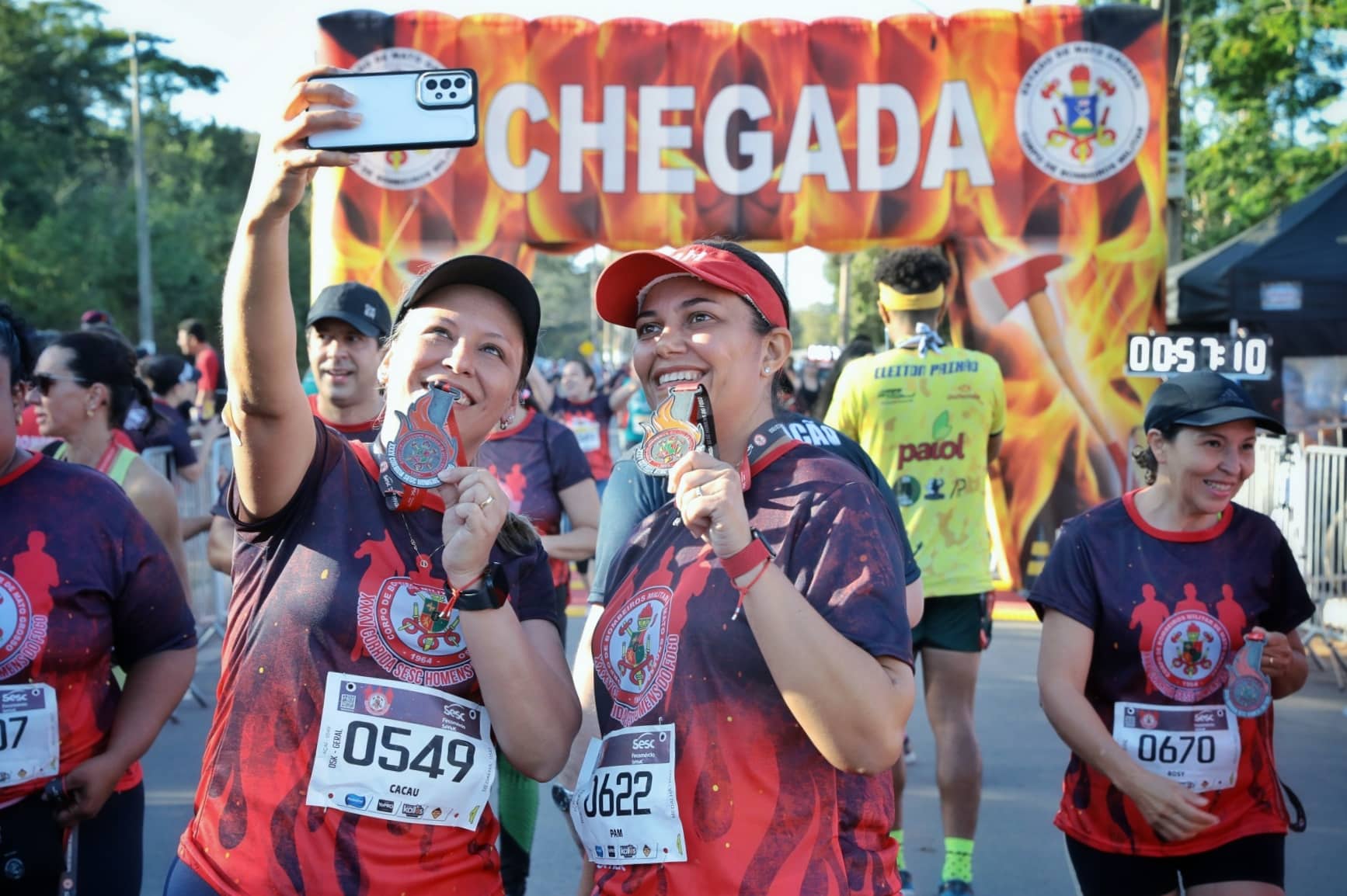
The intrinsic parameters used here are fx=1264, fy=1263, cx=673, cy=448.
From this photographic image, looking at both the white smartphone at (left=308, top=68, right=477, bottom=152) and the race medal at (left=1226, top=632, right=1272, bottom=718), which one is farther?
the race medal at (left=1226, top=632, right=1272, bottom=718)

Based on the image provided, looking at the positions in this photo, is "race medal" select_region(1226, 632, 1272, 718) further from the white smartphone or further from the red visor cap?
the white smartphone

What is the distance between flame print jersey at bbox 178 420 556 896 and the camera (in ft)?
6.97

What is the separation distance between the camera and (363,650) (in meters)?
2.18

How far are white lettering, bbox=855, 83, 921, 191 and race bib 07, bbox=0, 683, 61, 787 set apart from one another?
940 cm

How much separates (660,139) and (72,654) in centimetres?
913

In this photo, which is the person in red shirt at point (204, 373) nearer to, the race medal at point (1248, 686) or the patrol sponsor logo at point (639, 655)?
the race medal at point (1248, 686)

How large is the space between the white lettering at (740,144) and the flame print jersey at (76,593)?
8.80m

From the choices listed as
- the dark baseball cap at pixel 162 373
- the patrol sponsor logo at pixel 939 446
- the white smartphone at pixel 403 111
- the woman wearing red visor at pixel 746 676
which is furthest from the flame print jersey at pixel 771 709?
the dark baseball cap at pixel 162 373

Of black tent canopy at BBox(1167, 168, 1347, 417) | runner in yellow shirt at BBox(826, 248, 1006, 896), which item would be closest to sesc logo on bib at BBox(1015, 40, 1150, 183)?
black tent canopy at BBox(1167, 168, 1347, 417)

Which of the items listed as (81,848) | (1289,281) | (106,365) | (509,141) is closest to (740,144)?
(509,141)

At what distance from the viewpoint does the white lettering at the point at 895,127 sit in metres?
11.1

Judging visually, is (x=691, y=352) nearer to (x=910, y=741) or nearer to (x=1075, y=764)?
(x=1075, y=764)

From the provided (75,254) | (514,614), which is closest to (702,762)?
(514,614)

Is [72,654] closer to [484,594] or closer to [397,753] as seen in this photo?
[397,753]
